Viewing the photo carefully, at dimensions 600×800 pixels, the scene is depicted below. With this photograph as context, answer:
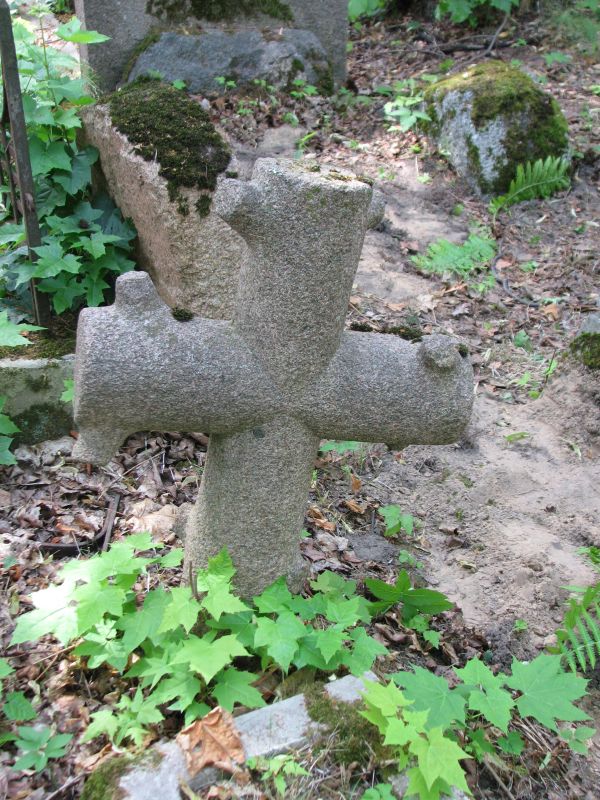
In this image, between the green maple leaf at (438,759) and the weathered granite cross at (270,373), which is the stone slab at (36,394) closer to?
the weathered granite cross at (270,373)

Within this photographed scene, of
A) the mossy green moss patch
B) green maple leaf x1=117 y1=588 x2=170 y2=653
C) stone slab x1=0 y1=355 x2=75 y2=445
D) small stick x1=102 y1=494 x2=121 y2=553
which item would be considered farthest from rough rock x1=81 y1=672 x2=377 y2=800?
the mossy green moss patch

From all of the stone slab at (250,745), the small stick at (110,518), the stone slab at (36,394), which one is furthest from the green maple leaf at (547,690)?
the stone slab at (36,394)

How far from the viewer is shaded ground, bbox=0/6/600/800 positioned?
2.66 metres

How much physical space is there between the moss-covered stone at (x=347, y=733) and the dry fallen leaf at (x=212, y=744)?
0.79ft

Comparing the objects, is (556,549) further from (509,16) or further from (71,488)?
(509,16)

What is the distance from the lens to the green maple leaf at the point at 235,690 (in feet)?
6.78

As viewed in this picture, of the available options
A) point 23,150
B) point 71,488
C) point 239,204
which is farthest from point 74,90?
point 239,204

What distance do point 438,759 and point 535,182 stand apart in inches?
232

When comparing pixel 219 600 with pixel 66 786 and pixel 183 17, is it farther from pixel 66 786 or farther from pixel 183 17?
pixel 183 17

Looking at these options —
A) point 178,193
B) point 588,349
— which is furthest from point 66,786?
point 588,349

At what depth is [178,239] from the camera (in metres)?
3.66

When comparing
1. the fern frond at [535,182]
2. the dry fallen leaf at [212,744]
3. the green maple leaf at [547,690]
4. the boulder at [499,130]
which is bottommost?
the green maple leaf at [547,690]

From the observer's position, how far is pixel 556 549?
356cm

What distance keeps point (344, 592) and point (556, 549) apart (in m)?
1.38
